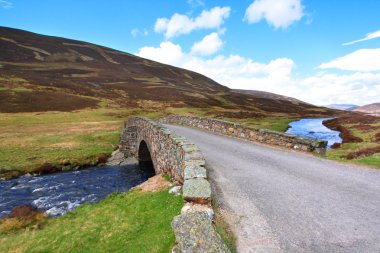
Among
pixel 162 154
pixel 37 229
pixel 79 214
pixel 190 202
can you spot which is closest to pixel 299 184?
pixel 190 202

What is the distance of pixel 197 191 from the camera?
8938 millimetres

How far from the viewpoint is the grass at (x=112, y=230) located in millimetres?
9375

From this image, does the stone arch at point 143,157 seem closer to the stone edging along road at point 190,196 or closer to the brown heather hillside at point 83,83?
the stone edging along road at point 190,196

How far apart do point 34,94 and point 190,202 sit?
3137 inches

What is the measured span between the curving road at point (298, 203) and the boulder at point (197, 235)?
1.02m

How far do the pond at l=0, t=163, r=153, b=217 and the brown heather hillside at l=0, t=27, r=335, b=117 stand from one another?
4396cm

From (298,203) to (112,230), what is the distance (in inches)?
305

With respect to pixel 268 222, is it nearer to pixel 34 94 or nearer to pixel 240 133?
pixel 240 133

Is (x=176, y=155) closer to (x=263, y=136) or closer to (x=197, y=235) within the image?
(x=197, y=235)

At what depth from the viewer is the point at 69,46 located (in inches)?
6983

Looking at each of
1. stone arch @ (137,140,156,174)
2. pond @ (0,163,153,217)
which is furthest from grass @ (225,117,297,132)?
pond @ (0,163,153,217)

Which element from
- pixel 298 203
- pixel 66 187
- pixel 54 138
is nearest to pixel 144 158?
pixel 66 187

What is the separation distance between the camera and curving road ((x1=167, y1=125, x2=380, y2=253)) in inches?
278

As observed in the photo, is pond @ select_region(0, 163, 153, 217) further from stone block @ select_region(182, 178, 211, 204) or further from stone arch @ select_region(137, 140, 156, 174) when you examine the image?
stone block @ select_region(182, 178, 211, 204)
